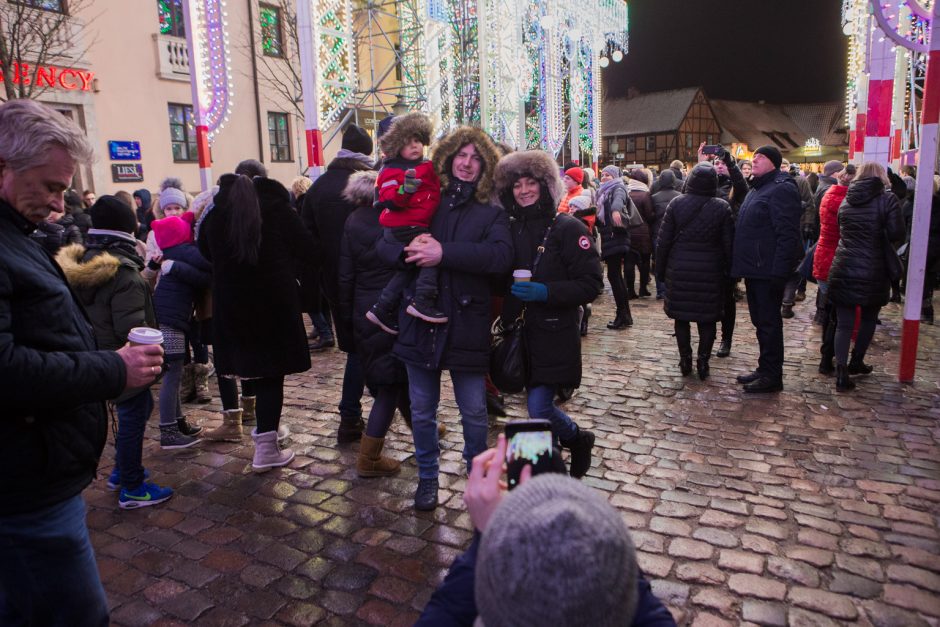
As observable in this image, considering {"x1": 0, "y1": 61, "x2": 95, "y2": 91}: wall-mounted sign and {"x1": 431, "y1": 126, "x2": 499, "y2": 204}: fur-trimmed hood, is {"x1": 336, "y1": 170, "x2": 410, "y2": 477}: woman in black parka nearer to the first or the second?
{"x1": 431, "y1": 126, "x2": 499, "y2": 204}: fur-trimmed hood

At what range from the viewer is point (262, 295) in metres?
4.25

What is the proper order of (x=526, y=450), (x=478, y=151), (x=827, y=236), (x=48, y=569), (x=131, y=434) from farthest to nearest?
(x=827, y=236)
(x=131, y=434)
(x=478, y=151)
(x=48, y=569)
(x=526, y=450)

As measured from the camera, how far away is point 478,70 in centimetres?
1628

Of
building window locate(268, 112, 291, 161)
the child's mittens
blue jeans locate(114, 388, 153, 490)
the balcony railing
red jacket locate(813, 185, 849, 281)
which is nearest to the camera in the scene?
the child's mittens

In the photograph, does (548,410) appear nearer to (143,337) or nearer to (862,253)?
(143,337)

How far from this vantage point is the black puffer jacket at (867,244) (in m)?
5.84

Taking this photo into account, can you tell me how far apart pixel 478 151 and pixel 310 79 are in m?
5.43

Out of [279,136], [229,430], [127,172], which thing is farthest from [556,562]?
[279,136]

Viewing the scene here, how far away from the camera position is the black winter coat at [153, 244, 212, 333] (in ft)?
16.2

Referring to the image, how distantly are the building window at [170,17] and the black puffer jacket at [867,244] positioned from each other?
17.8m

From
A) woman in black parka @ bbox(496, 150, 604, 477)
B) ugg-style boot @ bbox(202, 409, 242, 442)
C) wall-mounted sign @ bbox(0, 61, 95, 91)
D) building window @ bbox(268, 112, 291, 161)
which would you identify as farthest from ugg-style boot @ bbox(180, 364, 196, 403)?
building window @ bbox(268, 112, 291, 161)

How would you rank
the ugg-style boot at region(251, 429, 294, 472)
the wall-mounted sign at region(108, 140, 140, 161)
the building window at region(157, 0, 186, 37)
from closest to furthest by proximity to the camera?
1. the ugg-style boot at region(251, 429, 294, 472)
2. the wall-mounted sign at region(108, 140, 140, 161)
3. the building window at region(157, 0, 186, 37)

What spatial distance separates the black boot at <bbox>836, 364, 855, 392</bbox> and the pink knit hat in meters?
5.57

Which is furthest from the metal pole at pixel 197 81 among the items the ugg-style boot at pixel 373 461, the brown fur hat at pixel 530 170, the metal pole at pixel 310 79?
the brown fur hat at pixel 530 170
